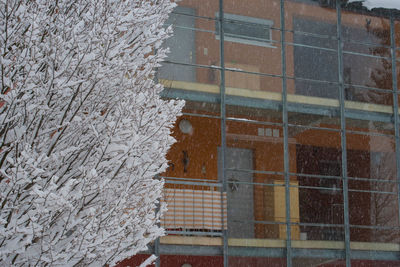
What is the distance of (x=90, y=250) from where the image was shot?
20.4 ft

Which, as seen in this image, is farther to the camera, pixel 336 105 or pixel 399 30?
pixel 399 30

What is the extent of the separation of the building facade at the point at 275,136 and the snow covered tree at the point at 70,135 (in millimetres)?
5815

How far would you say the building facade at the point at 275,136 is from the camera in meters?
13.8

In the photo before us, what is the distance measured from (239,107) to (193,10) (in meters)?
2.89

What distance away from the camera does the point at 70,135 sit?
6535mm

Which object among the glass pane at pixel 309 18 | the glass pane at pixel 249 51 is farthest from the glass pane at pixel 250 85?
the glass pane at pixel 309 18

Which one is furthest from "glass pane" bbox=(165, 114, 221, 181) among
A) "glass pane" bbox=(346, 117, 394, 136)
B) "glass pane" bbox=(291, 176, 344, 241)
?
"glass pane" bbox=(291, 176, 344, 241)

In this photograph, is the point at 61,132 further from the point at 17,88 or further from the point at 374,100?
the point at 374,100

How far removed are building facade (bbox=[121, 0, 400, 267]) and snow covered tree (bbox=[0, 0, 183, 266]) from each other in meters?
5.81

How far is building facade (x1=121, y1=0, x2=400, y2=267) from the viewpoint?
45.4 ft

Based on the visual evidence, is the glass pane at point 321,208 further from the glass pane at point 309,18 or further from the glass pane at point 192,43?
the glass pane at point 192,43

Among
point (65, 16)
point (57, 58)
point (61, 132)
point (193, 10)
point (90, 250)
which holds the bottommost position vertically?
point (90, 250)

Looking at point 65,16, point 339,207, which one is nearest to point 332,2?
point 339,207

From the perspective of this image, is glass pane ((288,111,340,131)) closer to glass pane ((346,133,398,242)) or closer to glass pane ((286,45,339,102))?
glass pane ((286,45,339,102))
